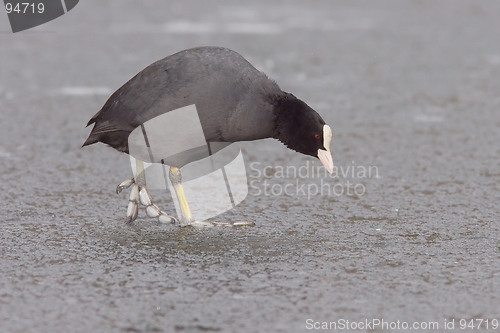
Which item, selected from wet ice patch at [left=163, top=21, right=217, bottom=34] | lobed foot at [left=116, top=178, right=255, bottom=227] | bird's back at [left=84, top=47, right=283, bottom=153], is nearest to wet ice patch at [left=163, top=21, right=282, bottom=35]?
wet ice patch at [left=163, top=21, right=217, bottom=34]

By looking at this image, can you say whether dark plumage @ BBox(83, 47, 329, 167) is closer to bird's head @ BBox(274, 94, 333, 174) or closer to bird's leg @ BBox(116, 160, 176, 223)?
bird's head @ BBox(274, 94, 333, 174)

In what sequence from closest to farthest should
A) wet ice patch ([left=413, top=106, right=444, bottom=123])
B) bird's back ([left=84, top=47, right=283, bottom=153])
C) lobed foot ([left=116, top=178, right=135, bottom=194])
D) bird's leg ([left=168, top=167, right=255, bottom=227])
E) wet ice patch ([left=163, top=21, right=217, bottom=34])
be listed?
bird's back ([left=84, top=47, right=283, bottom=153])
bird's leg ([left=168, top=167, right=255, bottom=227])
lobed foot ([left=116, top=178, right=135, bottom=194])
wet ice patch ([left=413, top=106, right=444, bottom=123])
wet ice patch ([left=163, top=21, right=217, bottom=34])

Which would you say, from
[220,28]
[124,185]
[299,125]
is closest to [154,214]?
[124,185]

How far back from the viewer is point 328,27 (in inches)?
389

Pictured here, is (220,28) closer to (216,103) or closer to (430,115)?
(430,115)

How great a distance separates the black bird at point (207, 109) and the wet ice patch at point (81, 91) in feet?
9.16

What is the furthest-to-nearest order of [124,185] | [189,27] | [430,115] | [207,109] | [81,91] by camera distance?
1. [189,27]
2. [81,91]
3. [430,115]
4. [124,185]
5. [207,109]

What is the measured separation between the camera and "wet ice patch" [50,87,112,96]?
23.6 feet

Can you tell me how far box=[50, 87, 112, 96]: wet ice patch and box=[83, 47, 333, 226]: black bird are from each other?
2.79m

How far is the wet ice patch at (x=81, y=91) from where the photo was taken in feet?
23.6

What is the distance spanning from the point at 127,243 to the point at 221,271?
25.2 inches

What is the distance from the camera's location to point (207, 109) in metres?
4.08

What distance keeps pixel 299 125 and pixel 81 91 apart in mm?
3505

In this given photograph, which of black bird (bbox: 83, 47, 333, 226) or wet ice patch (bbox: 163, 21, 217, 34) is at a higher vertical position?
wet ice patch (bbox: 163, 21, 217, 34)
